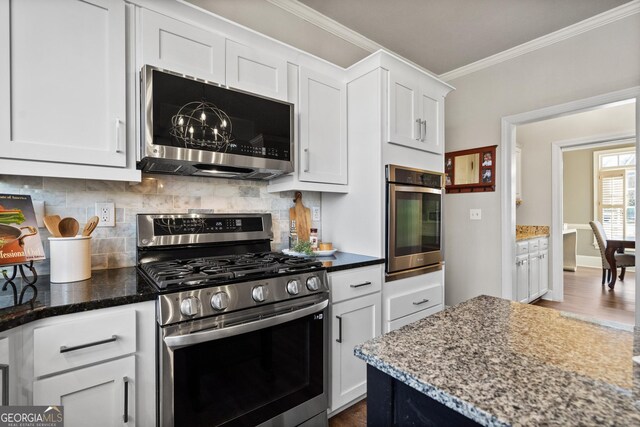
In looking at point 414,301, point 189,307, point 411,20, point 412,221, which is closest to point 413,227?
point 412,221

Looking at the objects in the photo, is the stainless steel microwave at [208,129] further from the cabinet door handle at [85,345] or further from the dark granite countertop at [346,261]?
the cabinet door handle at [85,345]

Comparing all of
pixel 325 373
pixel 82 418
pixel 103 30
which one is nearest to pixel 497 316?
pixel 325 373

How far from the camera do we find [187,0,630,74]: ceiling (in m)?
2.29

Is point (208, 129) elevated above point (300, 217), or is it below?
above

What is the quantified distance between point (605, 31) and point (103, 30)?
3582 millimetres

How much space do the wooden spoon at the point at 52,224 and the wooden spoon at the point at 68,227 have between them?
2 cm

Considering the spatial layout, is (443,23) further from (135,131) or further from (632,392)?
(632,392)

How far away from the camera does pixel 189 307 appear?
1184 mm

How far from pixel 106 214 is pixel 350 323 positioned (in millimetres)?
1481

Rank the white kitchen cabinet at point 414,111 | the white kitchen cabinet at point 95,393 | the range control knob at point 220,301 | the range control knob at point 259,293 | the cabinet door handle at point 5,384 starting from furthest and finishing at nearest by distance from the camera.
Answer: the white kitchen cabinet at point 414,111
the range control knob at point 259,293
the range control knob at point 220,301
the white kitchen cabinet at point 95,393
the cabinet door handle at point 5,384

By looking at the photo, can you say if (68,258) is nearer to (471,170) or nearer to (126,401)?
(126,401)

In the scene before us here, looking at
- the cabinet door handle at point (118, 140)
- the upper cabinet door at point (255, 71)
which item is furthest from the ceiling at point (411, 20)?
the cabinet door handle at point (118, 140)

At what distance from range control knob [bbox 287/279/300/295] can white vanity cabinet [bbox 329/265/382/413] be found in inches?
10.8

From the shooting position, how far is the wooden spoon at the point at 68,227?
139 cm
